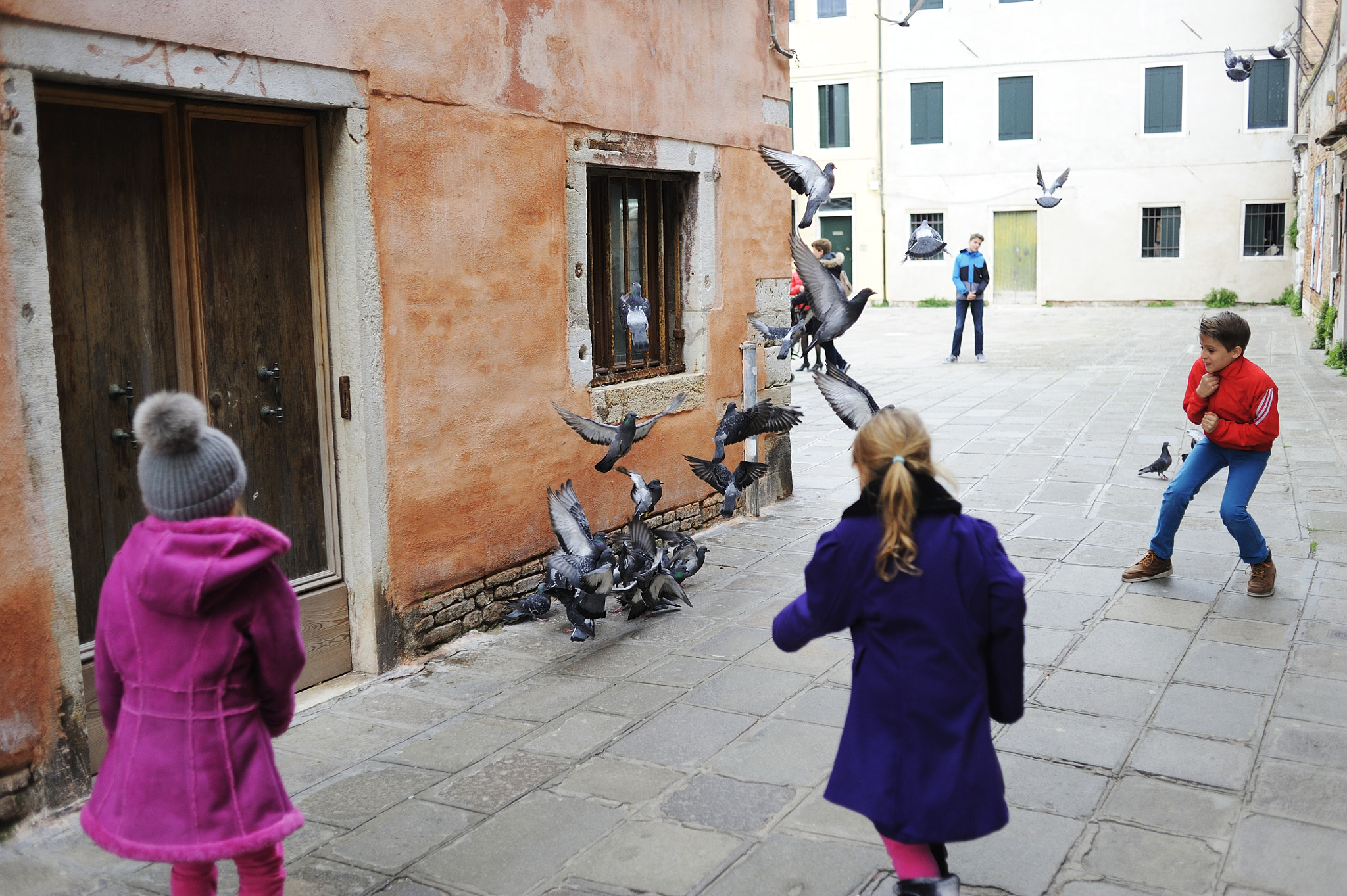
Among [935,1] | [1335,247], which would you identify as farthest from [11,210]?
[935,1]

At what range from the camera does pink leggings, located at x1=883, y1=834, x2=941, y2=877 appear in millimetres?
2701

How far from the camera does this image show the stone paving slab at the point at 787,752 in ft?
11.2

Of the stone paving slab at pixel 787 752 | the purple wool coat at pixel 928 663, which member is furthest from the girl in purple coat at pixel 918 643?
the stone paving slab at pixel 787 752

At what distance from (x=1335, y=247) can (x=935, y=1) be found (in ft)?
46.6

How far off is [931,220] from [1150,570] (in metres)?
25.3

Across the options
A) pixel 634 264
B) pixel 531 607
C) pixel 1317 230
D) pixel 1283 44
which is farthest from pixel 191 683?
pixel 1283 44

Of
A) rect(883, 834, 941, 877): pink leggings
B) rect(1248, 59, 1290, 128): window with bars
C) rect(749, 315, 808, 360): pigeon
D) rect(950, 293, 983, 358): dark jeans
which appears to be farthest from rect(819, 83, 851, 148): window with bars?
rect(883, 834, 941, 877): pink leggings

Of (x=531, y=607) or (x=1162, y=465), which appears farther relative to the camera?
(x=1162, y=465)

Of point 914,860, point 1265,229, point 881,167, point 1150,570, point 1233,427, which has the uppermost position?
point 881,167

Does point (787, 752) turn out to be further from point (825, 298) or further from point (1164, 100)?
point (1164, 100)

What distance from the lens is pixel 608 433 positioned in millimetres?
6098

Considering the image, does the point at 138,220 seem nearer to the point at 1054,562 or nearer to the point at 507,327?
the point at 507,327

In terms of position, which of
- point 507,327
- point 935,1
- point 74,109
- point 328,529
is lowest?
point 328,529

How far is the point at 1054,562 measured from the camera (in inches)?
267
